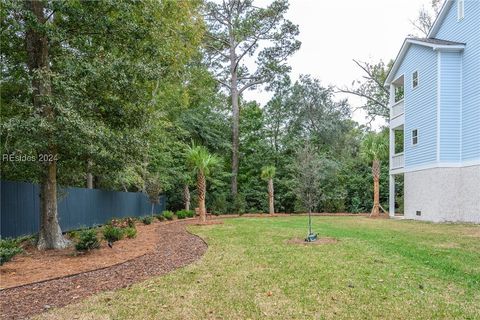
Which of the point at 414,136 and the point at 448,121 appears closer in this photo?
the point at 448,121

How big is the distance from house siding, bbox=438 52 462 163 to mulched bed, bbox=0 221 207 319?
1101 cm

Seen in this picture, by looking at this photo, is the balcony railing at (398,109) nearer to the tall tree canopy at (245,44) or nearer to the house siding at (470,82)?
the house siding at (470,82)

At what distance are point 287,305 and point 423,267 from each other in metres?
3.04

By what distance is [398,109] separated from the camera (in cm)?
1812

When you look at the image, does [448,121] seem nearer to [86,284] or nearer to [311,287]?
[311,287]

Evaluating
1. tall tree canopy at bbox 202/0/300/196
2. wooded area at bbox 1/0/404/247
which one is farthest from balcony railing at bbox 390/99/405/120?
tall tree canopy at bbox 202/0/300/196

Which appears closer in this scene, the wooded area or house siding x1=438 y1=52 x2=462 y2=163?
the wooded area

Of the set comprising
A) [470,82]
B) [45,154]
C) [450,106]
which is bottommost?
[45,154]

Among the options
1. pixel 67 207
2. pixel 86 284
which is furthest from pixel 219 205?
pixel 86 284

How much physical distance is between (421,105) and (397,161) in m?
3.33

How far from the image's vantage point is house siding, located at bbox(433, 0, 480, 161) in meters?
13.0

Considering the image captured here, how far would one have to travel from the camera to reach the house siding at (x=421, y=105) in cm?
1445

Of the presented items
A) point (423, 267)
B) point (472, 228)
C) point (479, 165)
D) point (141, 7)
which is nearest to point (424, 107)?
point (479, 165)

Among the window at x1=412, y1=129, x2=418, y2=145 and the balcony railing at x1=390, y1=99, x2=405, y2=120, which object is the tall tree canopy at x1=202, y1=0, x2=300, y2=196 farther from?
the window at x1=412, y1=129, x2=418, y2=145
